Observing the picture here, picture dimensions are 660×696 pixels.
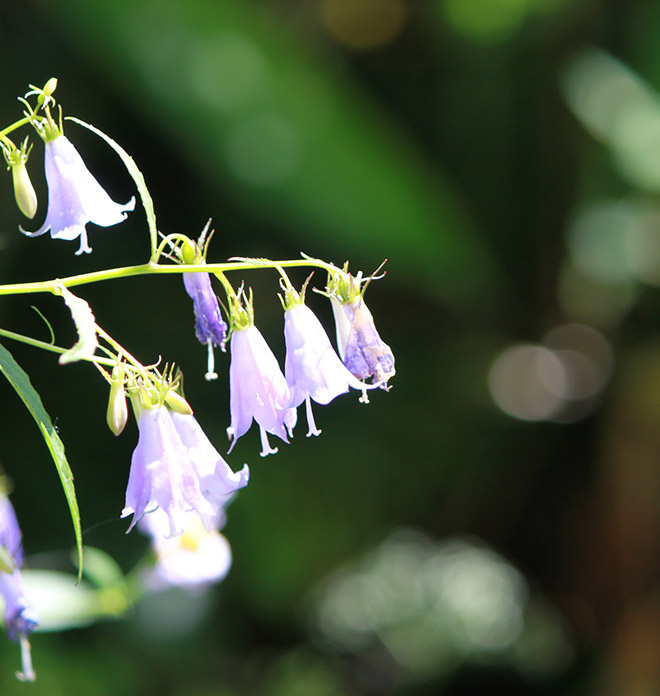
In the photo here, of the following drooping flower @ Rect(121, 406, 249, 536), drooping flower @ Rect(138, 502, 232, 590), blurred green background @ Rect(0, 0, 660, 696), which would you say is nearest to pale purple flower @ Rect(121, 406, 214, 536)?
drooping flower @ Rect(121, 406, 249, 536)

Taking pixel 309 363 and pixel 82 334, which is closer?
pixel 82 334

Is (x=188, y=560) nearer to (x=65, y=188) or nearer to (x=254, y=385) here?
(x=254, y=385)

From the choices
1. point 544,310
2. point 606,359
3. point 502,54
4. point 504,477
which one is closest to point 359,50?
point 502,54

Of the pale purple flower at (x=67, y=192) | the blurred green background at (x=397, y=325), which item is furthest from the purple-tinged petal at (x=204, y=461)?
the blurred green background at (x=397, y=325)

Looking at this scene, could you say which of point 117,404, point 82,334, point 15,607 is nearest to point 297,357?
point 117,404

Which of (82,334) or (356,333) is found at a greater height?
(356,333)

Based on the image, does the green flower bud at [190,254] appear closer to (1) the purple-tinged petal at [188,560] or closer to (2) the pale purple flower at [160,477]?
(2) the pale purple flower at [160,477]

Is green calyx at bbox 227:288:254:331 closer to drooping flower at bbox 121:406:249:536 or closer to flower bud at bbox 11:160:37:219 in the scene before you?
drooping flower at bbox 121:406:249:536
